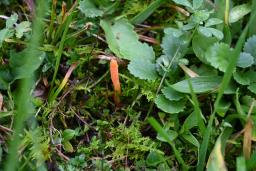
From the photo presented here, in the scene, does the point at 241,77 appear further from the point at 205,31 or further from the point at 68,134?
the point at 68,134

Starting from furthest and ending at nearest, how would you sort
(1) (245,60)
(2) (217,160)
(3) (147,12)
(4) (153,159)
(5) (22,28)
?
(3) (147,12), (5) (22,28), (1) (245,60), (4) (153,159), (2) (217,160)

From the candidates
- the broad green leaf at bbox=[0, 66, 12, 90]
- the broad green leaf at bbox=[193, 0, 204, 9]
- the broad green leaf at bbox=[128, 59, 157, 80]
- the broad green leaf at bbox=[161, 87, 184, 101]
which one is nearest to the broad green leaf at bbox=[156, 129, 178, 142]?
the broad green leaf at bbox=[161, 87, 184, 101]

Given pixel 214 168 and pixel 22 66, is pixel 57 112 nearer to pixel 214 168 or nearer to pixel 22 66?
pixel 22 66

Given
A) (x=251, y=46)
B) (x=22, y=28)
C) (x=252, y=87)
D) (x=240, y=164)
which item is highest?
(x=22, y=28)

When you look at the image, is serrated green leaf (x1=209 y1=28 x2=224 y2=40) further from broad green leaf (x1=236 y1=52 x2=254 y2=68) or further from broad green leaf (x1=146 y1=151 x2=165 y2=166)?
broad green leaf (x1=146 y1=151 x2=165 y2=166)

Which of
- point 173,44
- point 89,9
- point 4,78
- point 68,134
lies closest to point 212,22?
point 173,44

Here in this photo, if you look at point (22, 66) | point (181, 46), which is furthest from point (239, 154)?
point (22, 66)
